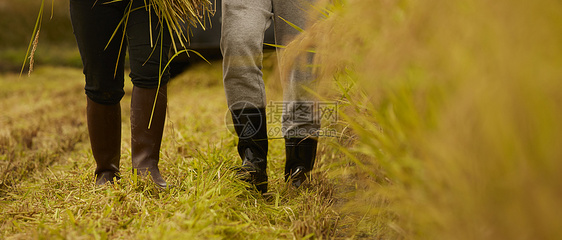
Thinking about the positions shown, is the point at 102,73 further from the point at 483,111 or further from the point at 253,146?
the point at 483,111

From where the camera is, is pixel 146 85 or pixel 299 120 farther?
pixel 299 120

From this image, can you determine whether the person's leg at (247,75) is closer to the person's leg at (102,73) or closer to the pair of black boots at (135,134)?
the pair of black boots at (135,134)

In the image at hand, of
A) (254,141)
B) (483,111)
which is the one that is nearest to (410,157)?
(483,111)

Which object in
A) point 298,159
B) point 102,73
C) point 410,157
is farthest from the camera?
point 298,159

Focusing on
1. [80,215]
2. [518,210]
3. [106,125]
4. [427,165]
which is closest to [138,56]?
[106,125]

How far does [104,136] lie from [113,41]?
1.11 ft

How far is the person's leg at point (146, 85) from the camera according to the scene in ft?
4.42

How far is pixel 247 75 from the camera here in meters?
1.40

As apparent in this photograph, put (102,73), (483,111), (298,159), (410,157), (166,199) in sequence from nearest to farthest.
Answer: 1. (483,111)
2. (410,157)
3. (166,199)
4. (102,73)
5. (298,159)

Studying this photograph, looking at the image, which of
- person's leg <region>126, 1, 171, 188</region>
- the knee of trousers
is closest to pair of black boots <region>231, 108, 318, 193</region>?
person's leg <region>126, 1, 171, 188</region>

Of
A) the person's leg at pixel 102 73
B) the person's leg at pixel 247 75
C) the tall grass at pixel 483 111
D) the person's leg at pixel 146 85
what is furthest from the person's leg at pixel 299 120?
the tall grass at pixel 483 111

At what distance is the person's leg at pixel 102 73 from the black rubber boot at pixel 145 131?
0.34ft

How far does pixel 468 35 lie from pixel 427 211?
0.98ft

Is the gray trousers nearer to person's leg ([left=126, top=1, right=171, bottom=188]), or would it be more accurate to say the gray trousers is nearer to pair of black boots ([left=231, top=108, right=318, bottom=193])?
pair of black boots ([left=231, top=108, right=318, bottom=193])
